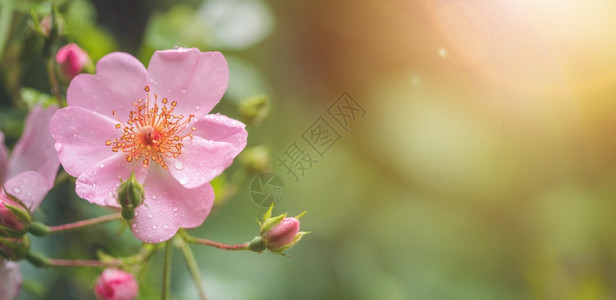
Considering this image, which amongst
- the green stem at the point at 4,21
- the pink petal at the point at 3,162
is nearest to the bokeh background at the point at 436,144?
the green stem at the point at 4,21

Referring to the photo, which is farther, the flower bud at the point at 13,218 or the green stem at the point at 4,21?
the green stem at the point at 4,21

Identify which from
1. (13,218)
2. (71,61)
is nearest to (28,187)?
(13,218)

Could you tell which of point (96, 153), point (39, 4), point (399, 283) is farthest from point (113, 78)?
point (399, 283)

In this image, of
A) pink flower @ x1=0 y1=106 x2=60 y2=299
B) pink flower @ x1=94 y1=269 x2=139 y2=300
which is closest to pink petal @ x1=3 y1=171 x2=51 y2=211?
pink flower @ x1=0 y1=106 x2=60 y2=299

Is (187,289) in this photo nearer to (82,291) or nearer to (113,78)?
(82,291)

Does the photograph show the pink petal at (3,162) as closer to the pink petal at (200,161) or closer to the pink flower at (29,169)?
the pink flower at (29,169)

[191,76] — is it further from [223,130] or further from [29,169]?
[29,169]
